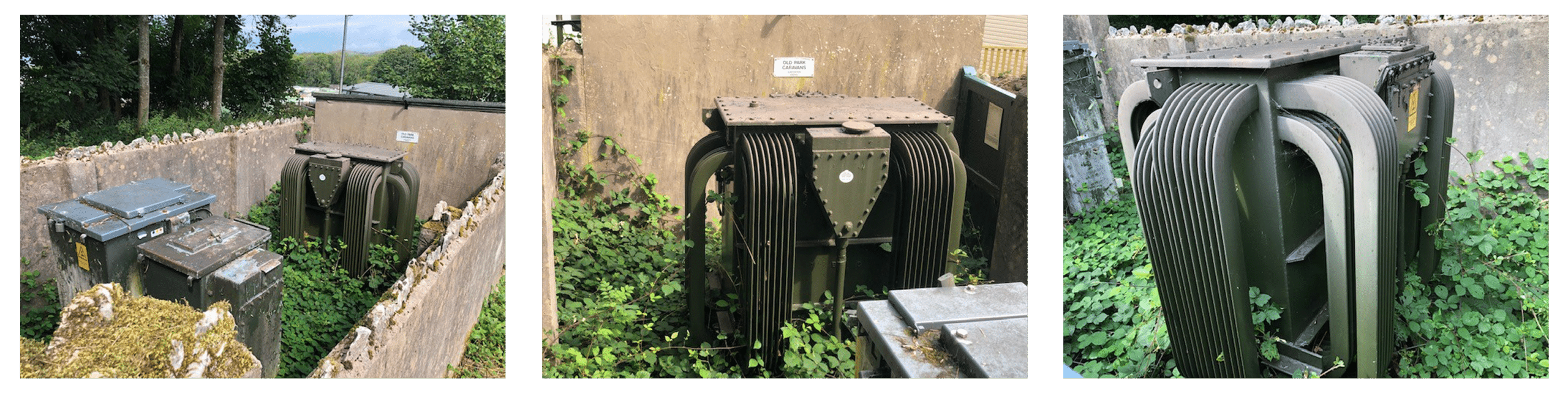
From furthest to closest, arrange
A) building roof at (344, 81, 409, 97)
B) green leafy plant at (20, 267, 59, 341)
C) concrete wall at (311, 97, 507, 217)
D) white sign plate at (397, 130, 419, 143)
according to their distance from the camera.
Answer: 1. white sign plate at (397, 130, 419, 143)
2. concrete wall at (311, 97, 507, 217)
3. building roof at (344, 81, 409, 97)
4. green leafy plant at (20, 267, 59, 341)

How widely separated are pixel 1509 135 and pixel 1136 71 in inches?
62.8

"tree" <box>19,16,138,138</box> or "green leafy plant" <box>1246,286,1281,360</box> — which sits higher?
"tree" <box>19,16,138,138</box>

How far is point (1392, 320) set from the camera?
277 cm

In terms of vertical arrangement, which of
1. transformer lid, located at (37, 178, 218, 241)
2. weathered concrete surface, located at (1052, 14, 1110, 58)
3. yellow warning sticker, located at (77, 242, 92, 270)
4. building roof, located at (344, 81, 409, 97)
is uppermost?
weathered concrete surface, located at (1052, 14, 1110, 58)

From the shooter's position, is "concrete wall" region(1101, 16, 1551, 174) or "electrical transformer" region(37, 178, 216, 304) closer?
"electrical transformer" region(37, 178, 216, 304)

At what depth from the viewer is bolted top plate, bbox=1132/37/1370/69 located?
7.37ft

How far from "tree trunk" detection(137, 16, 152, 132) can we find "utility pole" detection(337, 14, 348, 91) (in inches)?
30.5

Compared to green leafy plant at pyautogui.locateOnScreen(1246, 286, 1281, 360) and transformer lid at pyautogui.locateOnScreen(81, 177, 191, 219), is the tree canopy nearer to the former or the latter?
transformer lid at pyautogui.locateOnScreen(81, 177, 191, 219)

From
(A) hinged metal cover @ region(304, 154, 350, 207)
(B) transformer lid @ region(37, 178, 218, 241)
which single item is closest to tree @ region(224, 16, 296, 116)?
(A) hinged metal cover @ region(304, 154, 350, 207)

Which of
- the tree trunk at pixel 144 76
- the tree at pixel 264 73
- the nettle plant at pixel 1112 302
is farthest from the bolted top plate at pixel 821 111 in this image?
the tree trunk at pixel 144 76

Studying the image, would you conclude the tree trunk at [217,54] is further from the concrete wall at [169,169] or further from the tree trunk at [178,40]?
the concrete wall at [169,169]

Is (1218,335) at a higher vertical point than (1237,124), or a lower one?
lower

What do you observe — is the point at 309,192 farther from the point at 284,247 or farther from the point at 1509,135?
the point at 1509,135

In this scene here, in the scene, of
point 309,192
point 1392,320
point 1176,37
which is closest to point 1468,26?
point 1176,37
